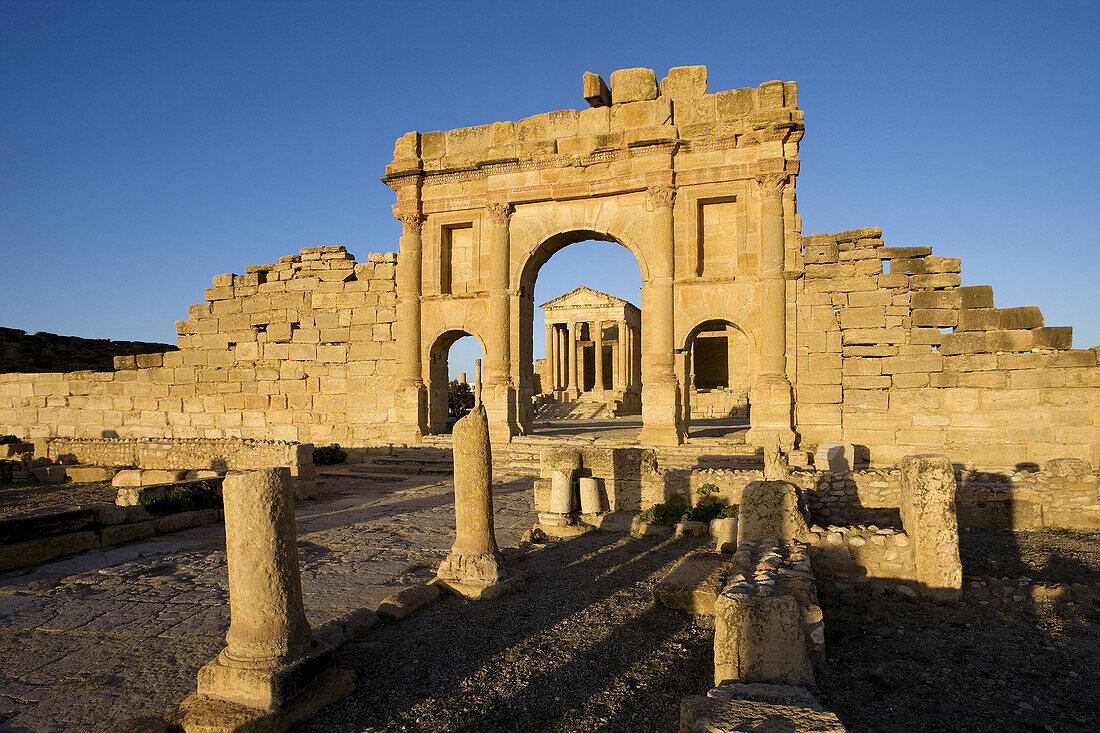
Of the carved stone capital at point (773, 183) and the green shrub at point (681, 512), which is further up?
the carved stone capital at point (773, 183)

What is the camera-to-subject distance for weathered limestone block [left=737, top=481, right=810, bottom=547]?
674 cm

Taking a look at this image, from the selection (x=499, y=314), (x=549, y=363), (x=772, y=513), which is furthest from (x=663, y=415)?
(x=549, y=363)

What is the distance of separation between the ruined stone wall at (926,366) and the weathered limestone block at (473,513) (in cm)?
938

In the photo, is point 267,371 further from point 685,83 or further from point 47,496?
point 685,83

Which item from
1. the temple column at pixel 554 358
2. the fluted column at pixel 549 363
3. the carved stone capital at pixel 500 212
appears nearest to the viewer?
the carved stone capital at pixel 500 212

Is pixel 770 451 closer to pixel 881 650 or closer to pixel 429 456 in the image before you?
pixel 881 650

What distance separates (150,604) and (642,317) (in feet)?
35.1

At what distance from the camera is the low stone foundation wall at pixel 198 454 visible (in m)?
11.9

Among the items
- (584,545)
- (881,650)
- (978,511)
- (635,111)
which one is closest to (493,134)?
(635,111)

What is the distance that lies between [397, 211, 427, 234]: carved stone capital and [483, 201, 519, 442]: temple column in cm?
193

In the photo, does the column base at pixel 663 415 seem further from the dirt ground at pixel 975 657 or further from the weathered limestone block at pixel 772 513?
the dirt ground at pixel 975 657

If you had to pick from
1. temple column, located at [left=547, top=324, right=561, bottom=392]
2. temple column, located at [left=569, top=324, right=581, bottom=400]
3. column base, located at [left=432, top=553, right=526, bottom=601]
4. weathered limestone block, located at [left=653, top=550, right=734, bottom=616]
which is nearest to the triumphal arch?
weathered limestone block, located at [left=653, top=550, right=734, bottom=616]

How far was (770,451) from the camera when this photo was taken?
35.2 feet

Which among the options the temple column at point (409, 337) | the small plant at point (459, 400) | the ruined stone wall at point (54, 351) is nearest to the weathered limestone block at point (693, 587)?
the temple column at point (409, 337)
